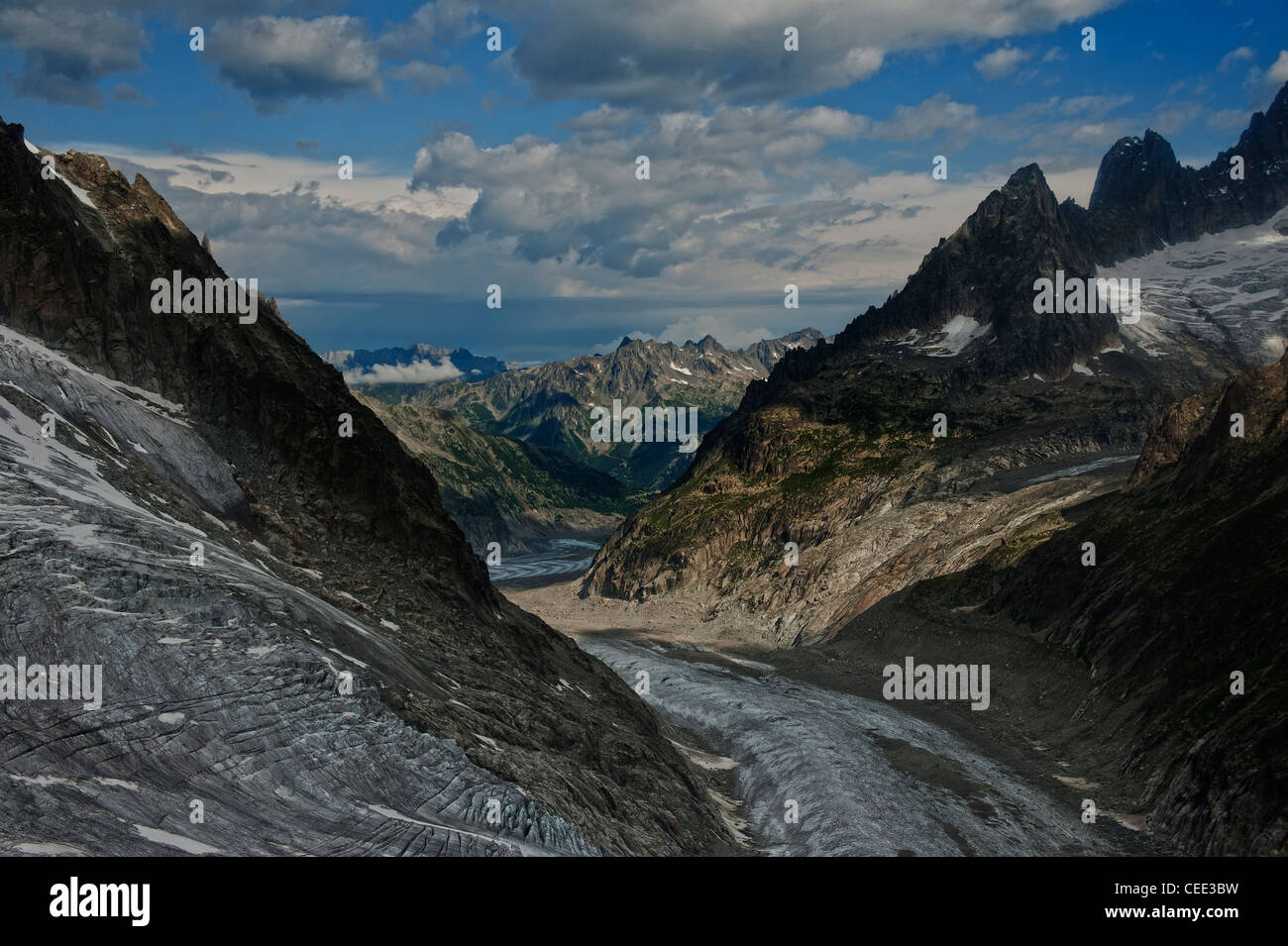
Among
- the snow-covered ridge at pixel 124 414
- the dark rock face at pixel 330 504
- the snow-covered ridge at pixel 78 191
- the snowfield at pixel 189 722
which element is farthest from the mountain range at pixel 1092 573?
the snow-covered ridge at pixel 78 191

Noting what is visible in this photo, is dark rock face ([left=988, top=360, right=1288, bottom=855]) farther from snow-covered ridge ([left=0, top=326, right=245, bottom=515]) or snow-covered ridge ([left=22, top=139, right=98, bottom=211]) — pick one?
snow-covered ridge ([left=22, top=139, right=98, bottom=211])

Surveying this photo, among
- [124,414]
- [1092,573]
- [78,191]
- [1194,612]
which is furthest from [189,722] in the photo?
[1092,573]

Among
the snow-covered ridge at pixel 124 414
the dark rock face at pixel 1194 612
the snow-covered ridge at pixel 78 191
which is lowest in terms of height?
the dark rock face at pixel 1194 612

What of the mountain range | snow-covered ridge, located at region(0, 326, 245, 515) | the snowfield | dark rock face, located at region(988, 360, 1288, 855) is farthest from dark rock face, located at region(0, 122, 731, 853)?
the mountain range

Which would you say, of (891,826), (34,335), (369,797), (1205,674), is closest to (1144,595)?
(1205,674)

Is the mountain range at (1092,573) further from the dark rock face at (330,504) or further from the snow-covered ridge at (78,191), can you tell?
the snow-covered ridge at (78,191)

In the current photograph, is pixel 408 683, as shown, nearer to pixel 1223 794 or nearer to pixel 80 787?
pixel 80 787
